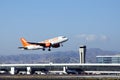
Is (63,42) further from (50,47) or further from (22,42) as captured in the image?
(22,42)

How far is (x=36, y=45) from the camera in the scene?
16450cm

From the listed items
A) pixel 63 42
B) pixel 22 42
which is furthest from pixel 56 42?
pixel 22 42

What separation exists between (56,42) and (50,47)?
345 centimetres

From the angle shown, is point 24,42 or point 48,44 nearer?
point 48,44

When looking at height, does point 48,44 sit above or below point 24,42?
below

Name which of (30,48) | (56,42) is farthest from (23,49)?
(56,42)

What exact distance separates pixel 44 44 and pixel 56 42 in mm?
4915

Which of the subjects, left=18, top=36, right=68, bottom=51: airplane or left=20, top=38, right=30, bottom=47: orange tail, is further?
left=20, top=38, right=30, bottom=47: orange tail

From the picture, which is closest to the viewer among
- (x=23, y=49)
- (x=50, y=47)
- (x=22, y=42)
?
(x=50, y=47)

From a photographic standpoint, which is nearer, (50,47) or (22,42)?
(50,47)

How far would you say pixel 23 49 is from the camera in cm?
16625

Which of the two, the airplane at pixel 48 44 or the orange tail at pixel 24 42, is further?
the orange tail at pixel 24 42

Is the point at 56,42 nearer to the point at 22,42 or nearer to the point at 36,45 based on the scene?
the point at 36,45

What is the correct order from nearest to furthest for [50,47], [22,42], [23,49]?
1. [50,47]
2. [23,49]
3. [22,42]
